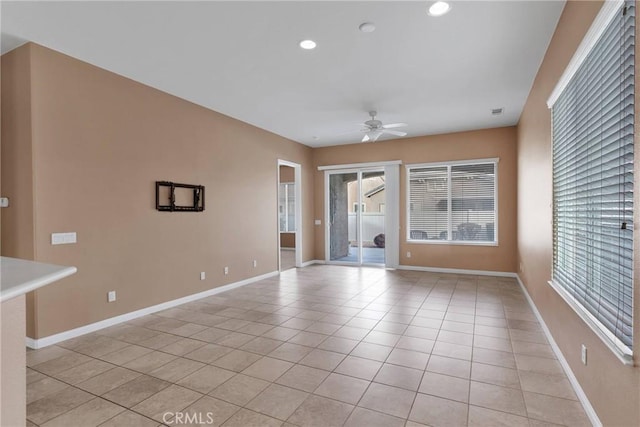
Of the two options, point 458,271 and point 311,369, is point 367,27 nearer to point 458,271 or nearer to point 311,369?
point 311,369

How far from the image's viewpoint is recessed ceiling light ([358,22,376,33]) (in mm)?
2856

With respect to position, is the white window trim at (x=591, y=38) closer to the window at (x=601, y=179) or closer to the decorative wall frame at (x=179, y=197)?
the window at (x=601, y=179)

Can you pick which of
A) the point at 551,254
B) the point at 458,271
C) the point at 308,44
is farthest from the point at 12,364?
the point at 458,271

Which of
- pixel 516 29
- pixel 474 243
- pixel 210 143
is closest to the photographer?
pixel 516 29

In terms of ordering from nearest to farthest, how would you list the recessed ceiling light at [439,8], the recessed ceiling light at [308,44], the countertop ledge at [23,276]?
1. the countertop ledge at [23,276]
2. the recessed ceiling light at [439,8]
3. the recessed ceiling light at [308,44]

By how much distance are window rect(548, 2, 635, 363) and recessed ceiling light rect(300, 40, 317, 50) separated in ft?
7.03

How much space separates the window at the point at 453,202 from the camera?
21.4 ft

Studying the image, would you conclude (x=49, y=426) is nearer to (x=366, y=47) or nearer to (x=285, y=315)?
(x=285, y=315)

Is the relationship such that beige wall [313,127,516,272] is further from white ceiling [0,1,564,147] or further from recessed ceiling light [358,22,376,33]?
recessed ceiling light [358,22,376,33]

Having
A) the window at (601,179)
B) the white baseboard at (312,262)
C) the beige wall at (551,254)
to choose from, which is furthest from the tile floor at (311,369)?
the white baseboard at (312,262)

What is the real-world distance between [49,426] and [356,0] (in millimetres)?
3603

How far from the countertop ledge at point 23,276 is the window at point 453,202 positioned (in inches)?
259

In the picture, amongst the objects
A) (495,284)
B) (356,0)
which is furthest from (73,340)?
(495,284)

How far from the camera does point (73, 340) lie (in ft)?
11.0
